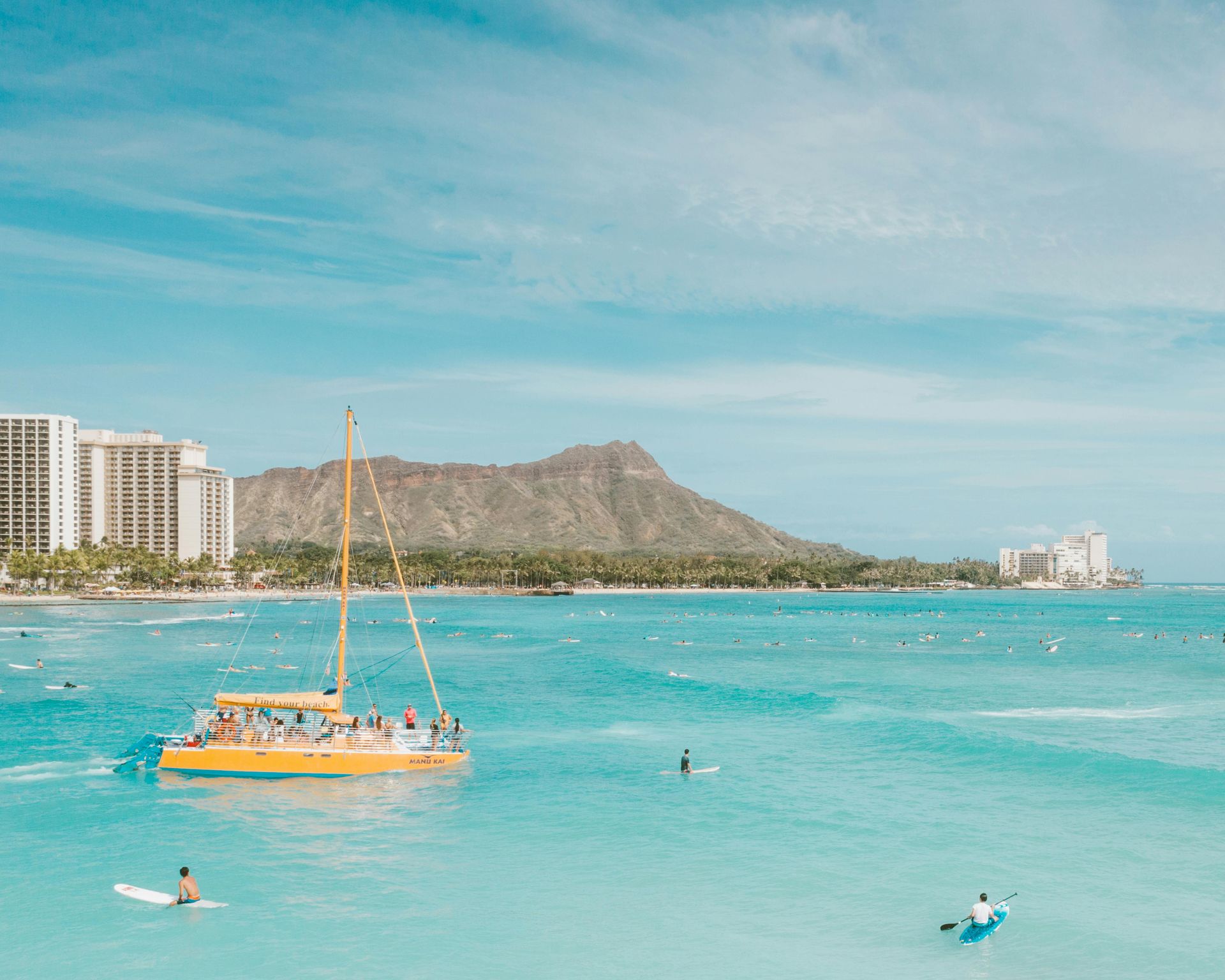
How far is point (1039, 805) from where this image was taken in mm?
35188

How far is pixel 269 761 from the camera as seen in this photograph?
37.8 metres

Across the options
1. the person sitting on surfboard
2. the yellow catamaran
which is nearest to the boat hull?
the yellow catamaran

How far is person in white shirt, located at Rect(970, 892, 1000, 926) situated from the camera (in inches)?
913

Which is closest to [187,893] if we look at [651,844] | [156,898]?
[156,898]

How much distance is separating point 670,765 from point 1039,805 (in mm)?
14014

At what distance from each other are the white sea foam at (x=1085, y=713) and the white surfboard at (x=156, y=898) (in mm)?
44217

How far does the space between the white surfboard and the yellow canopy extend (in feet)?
43.4

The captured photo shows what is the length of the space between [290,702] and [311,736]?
1.66 metres

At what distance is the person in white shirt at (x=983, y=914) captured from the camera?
23188 mm

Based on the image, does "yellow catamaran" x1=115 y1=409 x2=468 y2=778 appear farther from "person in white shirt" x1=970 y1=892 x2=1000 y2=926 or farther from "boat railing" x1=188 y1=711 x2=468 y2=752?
"person in white shirt" x1=970 y1=892 x2=1000 y2=926

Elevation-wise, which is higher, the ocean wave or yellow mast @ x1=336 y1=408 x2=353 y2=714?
yellow mast @ x1=336 y1=408 x2=353 y2=714

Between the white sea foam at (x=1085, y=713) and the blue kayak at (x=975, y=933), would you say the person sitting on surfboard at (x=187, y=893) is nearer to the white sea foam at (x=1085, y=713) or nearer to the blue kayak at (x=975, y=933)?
the blue kayak at (x=975, y=933)

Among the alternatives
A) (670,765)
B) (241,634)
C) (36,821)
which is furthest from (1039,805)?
(241,634)

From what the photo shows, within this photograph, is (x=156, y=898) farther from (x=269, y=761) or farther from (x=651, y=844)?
(x=651, y=844)
